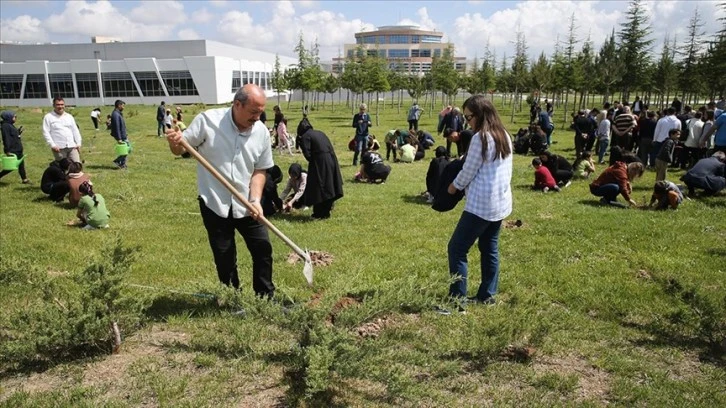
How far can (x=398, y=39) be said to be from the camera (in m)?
103

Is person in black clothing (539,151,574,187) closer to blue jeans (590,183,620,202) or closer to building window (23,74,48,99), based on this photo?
blue jeans (590,183,620,202)

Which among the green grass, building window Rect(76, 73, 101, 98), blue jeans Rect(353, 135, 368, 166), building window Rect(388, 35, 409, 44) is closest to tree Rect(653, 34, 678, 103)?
blue jeans Rect(353, 135, 368, 166)

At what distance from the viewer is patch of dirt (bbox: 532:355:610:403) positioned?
346 cm

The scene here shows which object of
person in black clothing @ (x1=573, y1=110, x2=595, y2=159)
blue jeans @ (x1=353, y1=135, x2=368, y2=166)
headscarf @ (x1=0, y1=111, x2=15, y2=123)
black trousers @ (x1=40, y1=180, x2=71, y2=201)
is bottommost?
black trousers @ (x1=40, y1=180, x2=71, y2=201)

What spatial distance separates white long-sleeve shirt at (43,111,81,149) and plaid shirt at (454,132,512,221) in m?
9.17

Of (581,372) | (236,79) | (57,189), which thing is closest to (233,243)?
(581,372)

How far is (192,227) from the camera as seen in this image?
315 inches

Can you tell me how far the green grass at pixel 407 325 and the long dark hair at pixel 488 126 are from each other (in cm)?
113

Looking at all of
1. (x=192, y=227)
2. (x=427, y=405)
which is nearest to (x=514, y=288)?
(x=427, y=405)

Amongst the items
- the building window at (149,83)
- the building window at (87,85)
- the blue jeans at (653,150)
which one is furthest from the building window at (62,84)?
the blue jeans at (653,150)

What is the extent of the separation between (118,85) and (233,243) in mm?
57738

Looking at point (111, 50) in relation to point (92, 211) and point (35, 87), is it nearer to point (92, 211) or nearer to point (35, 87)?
point (35, 87)

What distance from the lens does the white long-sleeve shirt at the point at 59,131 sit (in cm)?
1015

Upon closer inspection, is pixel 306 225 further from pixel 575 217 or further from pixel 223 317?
pixel 575 217
